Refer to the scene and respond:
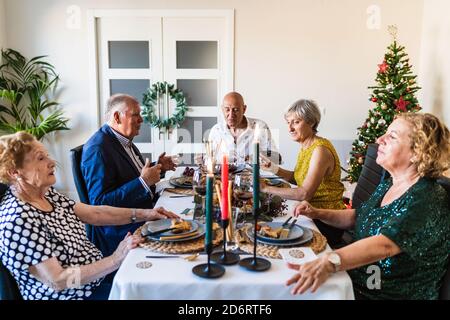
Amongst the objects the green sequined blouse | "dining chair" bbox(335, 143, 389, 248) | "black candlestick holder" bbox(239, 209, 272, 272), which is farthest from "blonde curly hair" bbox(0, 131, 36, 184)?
"dining chair" bbox(335, 143, 389, 248)

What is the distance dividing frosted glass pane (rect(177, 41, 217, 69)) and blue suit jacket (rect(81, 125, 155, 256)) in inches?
102

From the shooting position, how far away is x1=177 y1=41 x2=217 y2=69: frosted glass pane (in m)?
4.75

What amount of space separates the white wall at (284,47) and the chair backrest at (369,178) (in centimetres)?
236

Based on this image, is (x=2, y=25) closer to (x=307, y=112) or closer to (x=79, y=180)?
(x=79, y=180)

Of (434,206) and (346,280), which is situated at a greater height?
(434,206)

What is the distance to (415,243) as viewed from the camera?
53.2 inches

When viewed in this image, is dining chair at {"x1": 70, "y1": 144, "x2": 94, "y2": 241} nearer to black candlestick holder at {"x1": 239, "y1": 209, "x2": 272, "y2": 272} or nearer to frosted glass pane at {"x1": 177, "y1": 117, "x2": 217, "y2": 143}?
black candlestick holder at {"x1": 239, "y1": 209, "x2": 272, "y2": 272}

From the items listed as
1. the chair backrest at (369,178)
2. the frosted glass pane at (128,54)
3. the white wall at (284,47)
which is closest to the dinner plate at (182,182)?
the chair backrest at (369,178)

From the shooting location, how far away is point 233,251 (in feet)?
4.71

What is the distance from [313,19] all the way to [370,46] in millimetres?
718

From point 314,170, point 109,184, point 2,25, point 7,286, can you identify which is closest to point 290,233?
point 314,170

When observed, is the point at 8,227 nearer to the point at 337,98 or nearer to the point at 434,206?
the point at 434,206

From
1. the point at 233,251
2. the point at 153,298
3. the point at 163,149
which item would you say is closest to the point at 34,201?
the point at 153,298

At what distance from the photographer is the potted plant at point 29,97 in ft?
15.3
